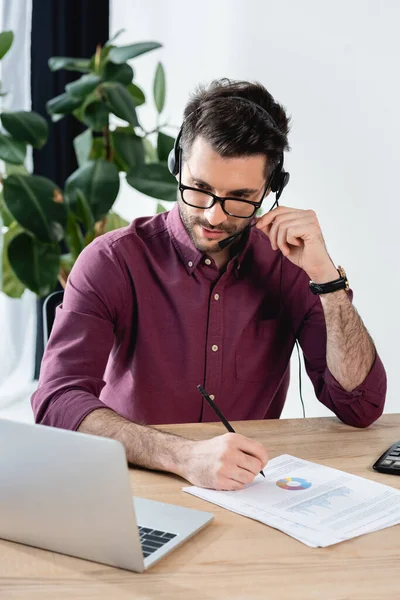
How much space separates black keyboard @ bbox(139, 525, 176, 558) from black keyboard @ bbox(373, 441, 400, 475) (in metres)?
0.43

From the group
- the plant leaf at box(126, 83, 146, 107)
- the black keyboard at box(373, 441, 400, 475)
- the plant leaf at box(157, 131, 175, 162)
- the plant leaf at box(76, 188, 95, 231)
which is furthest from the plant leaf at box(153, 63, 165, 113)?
the black keyboard at box(373, 441, 400, 475)

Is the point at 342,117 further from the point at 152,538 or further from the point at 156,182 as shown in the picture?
the point at 152,538

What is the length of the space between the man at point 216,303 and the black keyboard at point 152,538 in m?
0.51

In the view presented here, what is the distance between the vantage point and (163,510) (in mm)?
1097

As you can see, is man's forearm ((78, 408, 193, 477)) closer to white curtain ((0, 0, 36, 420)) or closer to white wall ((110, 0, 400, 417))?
white wall ((110, 0, 400, 417))

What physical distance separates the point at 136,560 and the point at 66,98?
95.1 inches

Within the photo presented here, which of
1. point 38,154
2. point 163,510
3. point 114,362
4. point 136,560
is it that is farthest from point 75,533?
point 38,154

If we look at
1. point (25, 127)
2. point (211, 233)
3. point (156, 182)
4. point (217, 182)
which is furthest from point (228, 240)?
point (25, 127)

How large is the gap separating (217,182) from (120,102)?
144cm

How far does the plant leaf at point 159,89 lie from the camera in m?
3.21

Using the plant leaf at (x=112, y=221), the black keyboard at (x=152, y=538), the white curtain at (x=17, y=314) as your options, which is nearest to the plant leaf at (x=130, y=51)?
the plant leaf at (x=112, y=221)

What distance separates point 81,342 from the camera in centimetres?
156

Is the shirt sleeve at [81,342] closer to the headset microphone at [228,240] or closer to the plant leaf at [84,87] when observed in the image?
the headset microphone at [228,240]

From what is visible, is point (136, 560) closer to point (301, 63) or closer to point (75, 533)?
point (75, 533)
